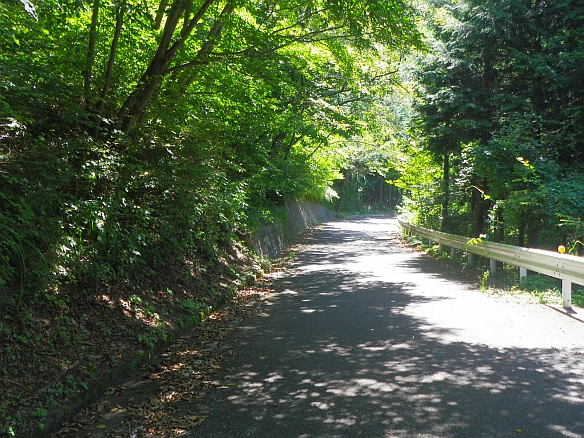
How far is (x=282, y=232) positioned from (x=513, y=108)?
1078 centimetres

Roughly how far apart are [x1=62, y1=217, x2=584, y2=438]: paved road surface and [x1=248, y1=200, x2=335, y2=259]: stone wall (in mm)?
6908

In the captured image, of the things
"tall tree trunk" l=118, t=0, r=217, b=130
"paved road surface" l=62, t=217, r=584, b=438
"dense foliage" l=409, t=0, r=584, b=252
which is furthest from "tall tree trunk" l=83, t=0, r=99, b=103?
"dense foliage" l=409, t=0, r=584, b=252

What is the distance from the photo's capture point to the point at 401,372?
516cm

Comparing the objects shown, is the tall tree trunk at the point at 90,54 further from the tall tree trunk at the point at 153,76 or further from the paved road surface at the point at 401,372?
the paved road surface at the point at 401,372

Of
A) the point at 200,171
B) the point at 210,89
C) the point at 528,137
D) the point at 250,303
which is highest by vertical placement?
the point at 210,89

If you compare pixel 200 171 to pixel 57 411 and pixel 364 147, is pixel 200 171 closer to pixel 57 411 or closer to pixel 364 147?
pixel 57 411

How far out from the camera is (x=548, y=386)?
4668mm

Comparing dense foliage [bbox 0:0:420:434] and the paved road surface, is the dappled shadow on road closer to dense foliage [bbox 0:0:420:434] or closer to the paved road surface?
the paved road surface

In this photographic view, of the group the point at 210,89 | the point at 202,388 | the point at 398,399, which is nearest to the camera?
the point at 398,399

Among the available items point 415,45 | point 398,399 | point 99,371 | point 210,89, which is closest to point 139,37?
point 210,89

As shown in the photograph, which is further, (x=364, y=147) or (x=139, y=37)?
(x=364, y=147)

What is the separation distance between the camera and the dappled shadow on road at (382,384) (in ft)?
12.9

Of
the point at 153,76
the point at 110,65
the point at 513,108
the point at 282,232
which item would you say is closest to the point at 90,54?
the point at 110,65

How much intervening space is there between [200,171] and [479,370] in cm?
624
